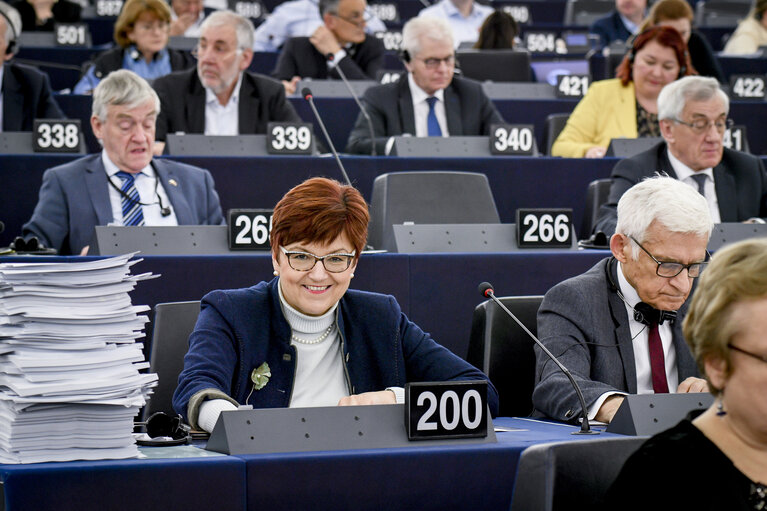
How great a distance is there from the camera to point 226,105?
607 cm

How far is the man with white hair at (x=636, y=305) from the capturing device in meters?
2.89

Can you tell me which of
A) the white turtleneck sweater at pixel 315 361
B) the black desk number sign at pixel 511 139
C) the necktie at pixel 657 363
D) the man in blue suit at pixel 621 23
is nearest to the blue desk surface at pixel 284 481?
the white turtleneck sweater at pixel 315 361

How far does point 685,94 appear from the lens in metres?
4.62

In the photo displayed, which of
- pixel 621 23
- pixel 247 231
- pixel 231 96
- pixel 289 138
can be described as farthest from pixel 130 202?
pixel 621 23

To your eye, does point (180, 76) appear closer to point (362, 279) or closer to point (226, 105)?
point (226, 105)

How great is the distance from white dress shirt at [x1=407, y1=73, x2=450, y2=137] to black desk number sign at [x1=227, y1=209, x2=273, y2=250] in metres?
2.46

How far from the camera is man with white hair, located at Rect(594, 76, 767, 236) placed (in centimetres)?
456

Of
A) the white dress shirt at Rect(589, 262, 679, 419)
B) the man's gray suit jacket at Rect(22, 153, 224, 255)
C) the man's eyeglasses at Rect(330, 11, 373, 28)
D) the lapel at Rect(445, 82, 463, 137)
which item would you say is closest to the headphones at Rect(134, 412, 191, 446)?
the white dress shirt at Rect(589, 262, 679, 419)

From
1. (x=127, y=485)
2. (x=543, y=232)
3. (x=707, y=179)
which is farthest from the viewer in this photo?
(x=707, y=179)

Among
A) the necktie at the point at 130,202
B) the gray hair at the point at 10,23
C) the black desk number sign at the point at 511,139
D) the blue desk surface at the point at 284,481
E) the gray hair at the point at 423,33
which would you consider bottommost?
the blue desk surface at the point at 284,481

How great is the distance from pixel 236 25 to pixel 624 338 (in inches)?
138

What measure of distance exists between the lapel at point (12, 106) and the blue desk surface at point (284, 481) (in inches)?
186

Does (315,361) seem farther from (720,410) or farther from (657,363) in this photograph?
(720,410)

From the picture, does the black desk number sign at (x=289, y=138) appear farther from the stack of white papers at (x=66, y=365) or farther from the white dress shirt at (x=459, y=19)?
the white dress shirt at (x=459, y=19)
